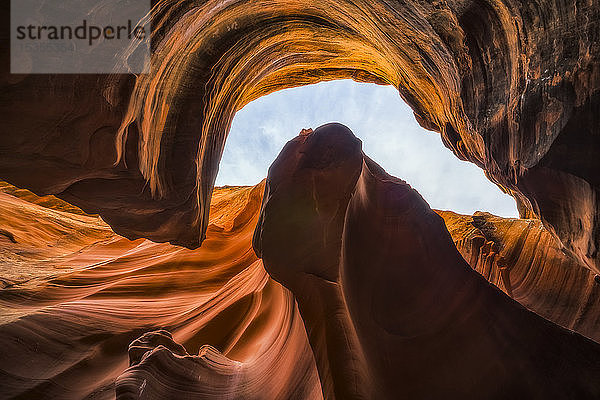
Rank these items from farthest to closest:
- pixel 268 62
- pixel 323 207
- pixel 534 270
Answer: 1. pixel 534 270
2. pixel 268 62
3. pixel 323 207

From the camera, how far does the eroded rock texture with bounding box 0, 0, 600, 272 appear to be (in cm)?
246

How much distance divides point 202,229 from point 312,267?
328 centimetres

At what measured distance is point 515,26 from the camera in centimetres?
274

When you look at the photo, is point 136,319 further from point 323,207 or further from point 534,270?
point 534,270

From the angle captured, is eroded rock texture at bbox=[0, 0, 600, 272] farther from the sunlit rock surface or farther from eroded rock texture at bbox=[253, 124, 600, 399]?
the sunlit rock surface

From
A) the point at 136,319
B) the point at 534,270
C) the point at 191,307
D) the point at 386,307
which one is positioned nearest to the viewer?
the point at 386,307

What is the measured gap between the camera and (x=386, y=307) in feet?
12.9

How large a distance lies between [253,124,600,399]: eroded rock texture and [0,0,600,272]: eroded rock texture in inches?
46.1

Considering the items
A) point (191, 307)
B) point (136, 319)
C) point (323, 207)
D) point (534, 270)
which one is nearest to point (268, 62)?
point (323, 207)

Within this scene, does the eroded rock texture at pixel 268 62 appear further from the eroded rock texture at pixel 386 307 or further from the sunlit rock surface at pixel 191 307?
the sunlit rock surface at pixel 191 307

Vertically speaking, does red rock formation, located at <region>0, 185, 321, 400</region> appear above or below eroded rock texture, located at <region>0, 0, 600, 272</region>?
below

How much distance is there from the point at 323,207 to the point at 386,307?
150 centimetres

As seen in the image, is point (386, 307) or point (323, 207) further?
point (386, 307)

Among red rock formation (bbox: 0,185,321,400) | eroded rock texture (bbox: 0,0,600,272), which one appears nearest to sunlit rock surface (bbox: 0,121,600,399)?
red rock formation (bbox: 0,185,321,400)
